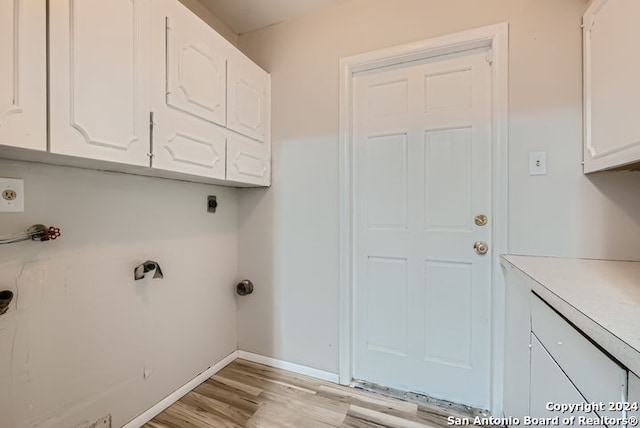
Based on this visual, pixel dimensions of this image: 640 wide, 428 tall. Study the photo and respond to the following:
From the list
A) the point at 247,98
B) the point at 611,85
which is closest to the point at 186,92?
the point at 247,98

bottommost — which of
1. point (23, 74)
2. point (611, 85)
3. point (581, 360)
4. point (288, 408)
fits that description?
point (288, 408)

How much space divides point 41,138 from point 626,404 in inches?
65.1

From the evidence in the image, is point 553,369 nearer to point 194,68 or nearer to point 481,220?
point 481,220

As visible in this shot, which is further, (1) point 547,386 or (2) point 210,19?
(2) point 210,19

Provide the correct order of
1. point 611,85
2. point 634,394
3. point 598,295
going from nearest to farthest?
point 634,394 → point 598,295 → point 611,85

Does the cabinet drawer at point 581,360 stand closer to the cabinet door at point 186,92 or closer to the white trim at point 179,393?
the cabinet door at point 186,92

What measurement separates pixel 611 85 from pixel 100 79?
2.04 meters

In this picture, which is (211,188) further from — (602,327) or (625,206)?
(625,206)

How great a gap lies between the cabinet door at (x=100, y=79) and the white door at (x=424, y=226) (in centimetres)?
124

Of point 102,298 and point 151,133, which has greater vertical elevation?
point 151,133

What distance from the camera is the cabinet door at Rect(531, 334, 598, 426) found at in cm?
77

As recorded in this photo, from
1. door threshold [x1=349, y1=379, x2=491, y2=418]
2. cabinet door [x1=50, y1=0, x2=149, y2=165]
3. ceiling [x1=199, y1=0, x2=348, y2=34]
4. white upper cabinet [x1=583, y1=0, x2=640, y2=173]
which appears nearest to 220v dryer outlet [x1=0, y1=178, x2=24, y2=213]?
cabinet door [x1=50, y1=0, x2=149, y2=165]

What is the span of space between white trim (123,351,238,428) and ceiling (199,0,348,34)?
99.7 inches

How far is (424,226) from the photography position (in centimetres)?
175
